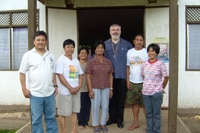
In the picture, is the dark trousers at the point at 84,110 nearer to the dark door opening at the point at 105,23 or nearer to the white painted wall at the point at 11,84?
the white painted wall at the point at 11,84

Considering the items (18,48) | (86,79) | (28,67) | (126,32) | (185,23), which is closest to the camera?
(28,67)

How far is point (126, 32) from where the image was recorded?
15.9 meters

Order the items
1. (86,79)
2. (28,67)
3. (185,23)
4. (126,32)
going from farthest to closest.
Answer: (126,32) < (185,23) < (86,79) < (28,67)

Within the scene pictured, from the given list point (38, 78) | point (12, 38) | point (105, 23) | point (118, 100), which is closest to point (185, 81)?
point (118, 100)

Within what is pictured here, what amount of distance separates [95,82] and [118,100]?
0.72m

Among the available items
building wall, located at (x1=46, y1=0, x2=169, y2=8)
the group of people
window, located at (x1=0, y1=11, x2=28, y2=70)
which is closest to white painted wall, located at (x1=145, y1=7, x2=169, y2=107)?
building wall, located at (x1=46, y1=0, x2=169, y2=8)

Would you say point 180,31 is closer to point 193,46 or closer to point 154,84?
point 193,46

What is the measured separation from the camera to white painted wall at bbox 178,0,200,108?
313 inches

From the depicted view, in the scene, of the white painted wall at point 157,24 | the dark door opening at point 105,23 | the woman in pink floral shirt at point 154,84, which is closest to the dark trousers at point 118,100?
the woman in pink floral shirt at point 154,84

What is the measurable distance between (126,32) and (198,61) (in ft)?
26.6

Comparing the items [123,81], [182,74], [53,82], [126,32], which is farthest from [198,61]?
[126,32]

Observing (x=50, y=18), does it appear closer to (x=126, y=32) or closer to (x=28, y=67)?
(x=28, y=67)

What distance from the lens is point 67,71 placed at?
5145 millimetres

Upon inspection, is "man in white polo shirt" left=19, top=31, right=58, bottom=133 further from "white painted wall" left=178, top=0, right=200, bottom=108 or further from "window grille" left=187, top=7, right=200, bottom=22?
"window grille" left=187, top=7, right=200, bottom=22
